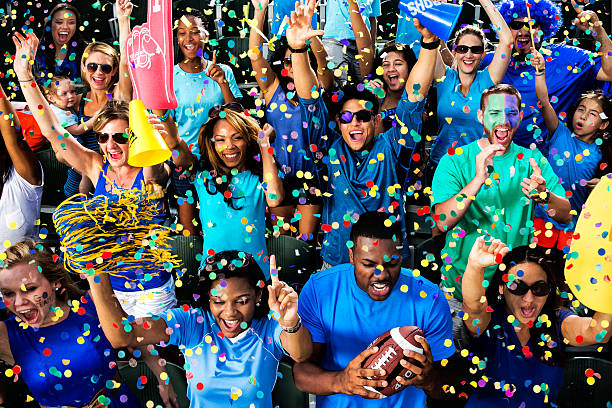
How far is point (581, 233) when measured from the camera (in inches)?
97.5

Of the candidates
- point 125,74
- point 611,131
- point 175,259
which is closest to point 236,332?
point 175,259

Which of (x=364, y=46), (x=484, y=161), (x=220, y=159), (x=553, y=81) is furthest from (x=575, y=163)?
(x=220, y=159)

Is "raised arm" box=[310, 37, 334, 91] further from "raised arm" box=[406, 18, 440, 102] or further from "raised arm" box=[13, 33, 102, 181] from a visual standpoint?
"raised arm" box=[13, 33, 102, 181]

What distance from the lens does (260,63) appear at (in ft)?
9.37

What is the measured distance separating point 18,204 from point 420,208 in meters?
1.45

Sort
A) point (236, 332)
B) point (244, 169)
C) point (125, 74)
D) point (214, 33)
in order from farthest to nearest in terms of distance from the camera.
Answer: point (214, 33)
point (125, 74)
point (244, 169)
point (236, 332)

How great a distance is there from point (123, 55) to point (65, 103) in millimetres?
342

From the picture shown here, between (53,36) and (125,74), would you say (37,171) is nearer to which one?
(125,74)

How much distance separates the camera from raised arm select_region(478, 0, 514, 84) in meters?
2.84

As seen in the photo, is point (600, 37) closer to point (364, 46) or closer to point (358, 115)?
point (364, 46)

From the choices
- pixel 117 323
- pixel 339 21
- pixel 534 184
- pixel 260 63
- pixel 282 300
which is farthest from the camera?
pixel 339 21

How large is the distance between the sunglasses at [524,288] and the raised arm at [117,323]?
1.04 meters

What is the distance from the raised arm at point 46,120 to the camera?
271cm

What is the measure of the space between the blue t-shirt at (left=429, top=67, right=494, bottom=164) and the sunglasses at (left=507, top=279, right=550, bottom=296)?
26.2 inches
